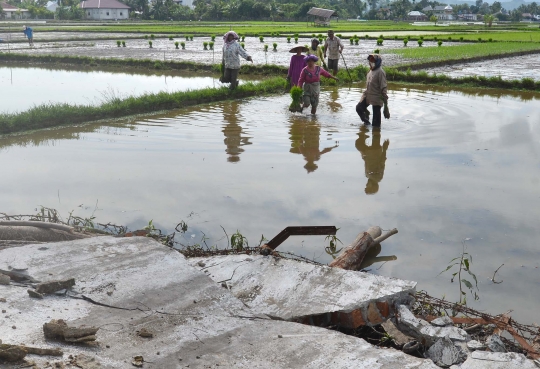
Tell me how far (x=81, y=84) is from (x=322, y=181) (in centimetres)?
1038

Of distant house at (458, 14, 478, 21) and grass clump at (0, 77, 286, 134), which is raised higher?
distant house at (458, 14, 478, 21)

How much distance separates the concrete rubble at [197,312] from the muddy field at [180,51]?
15.5 metres

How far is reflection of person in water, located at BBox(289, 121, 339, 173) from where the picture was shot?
7.88m

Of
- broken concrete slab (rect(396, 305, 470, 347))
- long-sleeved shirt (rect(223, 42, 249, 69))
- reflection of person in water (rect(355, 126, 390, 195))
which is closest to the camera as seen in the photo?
broken concrete slab (rect(396, 305, 470, 347))

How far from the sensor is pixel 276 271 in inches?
163

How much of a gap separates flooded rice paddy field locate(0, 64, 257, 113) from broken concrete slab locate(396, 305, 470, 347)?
30.7 feet

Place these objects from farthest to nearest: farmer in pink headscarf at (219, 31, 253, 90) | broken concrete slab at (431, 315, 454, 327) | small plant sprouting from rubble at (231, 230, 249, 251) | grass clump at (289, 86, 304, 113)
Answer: farmer in pink headscarf at (219, 31, 253, 90) → grass clump at (289, 86, 304, 113) → small plant sprouting from rubble at (231, 230, 249, 251) → broken concrete slab at (431, 315, 454, 327)

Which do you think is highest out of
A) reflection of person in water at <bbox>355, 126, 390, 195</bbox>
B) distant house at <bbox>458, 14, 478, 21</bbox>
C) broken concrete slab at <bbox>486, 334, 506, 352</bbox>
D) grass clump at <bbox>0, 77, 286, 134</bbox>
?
distant house at <bbox>458, 14, 478, 21</bbox>

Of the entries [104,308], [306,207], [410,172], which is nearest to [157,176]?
[306,207]

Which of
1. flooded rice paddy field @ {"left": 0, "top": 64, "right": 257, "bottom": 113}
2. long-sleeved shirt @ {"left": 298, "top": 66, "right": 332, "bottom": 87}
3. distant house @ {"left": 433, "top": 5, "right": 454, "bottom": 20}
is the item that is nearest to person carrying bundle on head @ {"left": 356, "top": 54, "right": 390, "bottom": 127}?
long-sleeved shirt @ {"left": 298, "top": 66, "right": 332, "bottom": 87}

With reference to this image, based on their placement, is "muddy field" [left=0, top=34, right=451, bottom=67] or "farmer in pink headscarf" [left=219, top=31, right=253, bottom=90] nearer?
"farmer in pink headscarf" [left=219, top=31, right=253, bottom=90]

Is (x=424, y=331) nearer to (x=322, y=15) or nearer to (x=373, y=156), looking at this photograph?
(x=373, y=156)

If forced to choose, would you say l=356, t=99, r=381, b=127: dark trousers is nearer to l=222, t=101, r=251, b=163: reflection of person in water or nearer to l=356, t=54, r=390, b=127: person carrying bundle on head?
l=356, t=54, r=390, b=127: person carrying bundle on head

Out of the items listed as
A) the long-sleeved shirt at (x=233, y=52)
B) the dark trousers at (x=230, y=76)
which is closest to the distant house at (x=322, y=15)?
the dark trousers at (x=230, y=76)
